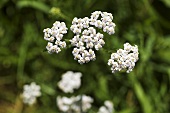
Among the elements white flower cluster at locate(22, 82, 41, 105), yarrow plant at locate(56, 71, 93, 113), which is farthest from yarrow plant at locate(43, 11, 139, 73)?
white flower cluster at locate(22, 82, 41, 105)

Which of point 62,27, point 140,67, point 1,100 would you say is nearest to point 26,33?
point 1,100

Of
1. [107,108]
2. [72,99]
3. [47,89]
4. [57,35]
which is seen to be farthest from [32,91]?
[57,35]

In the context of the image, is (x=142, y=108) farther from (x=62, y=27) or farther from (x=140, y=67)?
(x=62, y=27)

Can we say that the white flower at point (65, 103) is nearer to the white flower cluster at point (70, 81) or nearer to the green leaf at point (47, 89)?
the white flower cluster at point (70, 81)

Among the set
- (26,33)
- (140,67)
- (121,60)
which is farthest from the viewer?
(26,33)

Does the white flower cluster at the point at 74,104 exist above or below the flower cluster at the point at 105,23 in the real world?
above

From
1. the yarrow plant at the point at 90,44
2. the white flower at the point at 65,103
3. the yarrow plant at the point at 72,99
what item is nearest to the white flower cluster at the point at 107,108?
the yarrow plant at the point at 72,99

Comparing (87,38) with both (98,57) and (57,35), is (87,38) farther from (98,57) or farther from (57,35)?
(98,57)

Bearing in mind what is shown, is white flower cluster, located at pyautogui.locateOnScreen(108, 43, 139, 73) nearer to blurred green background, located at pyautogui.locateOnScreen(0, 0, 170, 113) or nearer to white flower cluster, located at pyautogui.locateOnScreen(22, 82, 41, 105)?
blurred green background, located at pyautogui.locateOnScreen(0, 0, 170, 113)
